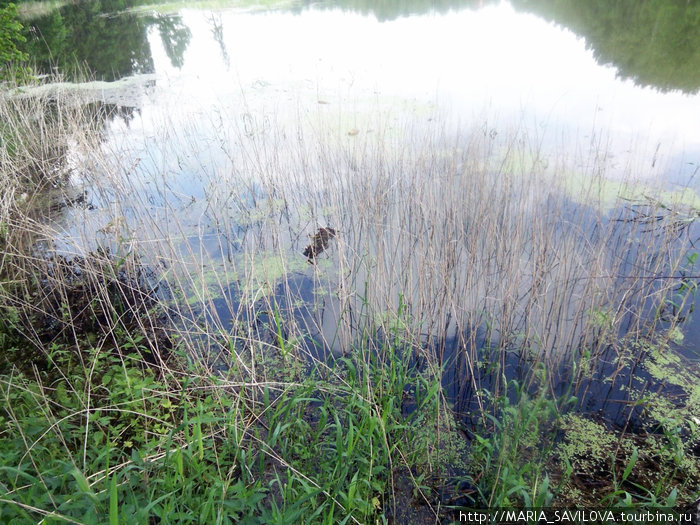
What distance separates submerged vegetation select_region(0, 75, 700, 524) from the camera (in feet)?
4.86

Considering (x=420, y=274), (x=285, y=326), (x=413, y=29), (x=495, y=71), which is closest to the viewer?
(x=420, y=274)

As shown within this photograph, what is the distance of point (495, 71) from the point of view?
569 centimetres

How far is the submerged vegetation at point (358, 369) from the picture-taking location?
1482mm

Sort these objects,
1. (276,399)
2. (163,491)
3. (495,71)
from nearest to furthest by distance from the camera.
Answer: (163,491) → (276,399) → (495,71)

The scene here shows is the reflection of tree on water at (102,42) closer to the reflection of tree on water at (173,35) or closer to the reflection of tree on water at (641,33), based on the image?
the reflection of tree on water at (173,35)

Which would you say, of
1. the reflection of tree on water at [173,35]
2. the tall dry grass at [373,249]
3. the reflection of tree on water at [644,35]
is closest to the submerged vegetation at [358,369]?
the tall dry grass at [373,249]

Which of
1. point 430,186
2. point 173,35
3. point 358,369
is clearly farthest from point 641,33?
point 173,35

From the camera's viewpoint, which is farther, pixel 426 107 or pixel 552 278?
pixel 426 107

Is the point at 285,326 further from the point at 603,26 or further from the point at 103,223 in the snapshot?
the point at 603,26

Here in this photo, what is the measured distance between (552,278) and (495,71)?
438 cm

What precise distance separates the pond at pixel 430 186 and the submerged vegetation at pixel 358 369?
1.2 inches

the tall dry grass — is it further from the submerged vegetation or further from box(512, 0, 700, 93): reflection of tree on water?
box(512, 0, 700, 93): reflection of tree on water

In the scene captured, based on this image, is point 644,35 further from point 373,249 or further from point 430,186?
point 373,249

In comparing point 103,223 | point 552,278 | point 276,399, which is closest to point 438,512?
point 276,399
